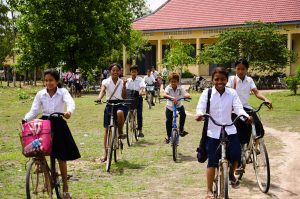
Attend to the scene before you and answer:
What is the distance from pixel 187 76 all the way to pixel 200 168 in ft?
103

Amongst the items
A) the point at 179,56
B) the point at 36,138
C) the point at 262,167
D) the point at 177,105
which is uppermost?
the point at 179,56

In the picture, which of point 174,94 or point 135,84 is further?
point 135,84

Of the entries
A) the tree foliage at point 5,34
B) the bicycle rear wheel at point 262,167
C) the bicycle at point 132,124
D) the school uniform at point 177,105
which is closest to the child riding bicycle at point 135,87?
A: the bicycle at point 132,124

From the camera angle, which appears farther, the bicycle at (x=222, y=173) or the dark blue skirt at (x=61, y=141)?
the dark blue skirt at (x=61, y=141)

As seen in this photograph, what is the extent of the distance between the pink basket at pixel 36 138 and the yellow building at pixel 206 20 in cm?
3102

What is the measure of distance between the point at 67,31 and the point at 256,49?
12.5 metres

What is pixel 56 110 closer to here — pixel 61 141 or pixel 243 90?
pixel 61 141

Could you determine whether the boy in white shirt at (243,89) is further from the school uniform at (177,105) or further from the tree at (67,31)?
the tree at (67,31)

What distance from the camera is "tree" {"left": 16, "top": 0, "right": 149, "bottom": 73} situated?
31.0 m

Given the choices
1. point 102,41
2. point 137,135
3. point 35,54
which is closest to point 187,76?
point 102,41

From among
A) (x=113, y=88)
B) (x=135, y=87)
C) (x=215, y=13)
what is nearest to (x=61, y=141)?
(x=113, y=88)

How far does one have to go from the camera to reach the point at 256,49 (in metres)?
31.0

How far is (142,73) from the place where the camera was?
149 feet

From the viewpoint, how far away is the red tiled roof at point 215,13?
1413 inches
